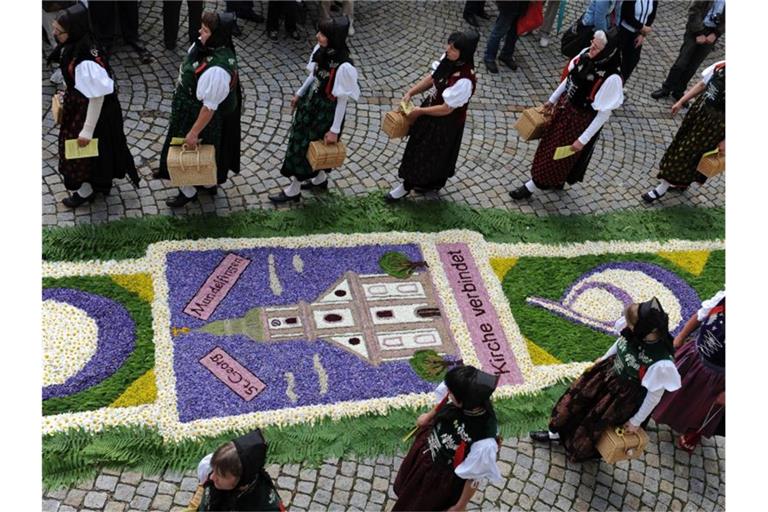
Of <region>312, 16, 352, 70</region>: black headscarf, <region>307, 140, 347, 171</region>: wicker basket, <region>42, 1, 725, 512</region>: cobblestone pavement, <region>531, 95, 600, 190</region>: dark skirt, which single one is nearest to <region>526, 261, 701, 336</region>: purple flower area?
<region>42, 1, 725, 512</region>: cobblestone pavement

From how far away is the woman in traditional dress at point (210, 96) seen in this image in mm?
6027

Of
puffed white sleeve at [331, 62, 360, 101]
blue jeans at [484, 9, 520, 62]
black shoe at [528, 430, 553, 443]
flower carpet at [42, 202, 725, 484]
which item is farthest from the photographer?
blue jeans at [484, 9, 520, 62]

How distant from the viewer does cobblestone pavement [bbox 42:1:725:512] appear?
536 cm

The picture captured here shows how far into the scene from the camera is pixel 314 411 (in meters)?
5.73

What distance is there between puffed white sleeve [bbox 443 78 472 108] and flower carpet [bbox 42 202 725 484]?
1.36 metres

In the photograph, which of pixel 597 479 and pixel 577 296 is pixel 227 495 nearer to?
pixel 597 479

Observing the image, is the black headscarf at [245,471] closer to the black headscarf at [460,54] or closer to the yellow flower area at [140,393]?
the yellow flower area at [140,393]

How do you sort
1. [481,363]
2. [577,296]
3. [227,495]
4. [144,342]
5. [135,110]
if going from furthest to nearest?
[135,110] → [577,296] → [481,363] → [144,342] → [227,495]

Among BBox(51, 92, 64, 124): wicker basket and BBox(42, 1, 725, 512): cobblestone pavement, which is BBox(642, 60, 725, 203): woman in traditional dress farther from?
BBox(51, 92, 64, 124): wicker basket

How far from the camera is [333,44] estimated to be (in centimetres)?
638

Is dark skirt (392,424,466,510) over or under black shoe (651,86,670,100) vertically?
under

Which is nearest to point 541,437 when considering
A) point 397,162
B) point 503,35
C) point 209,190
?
point 397,162

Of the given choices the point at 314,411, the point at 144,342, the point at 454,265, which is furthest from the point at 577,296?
the point at 144,342

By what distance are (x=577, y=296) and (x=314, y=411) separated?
2852 millimetres
